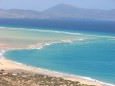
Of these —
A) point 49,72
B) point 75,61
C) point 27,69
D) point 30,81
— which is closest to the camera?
point 30,81

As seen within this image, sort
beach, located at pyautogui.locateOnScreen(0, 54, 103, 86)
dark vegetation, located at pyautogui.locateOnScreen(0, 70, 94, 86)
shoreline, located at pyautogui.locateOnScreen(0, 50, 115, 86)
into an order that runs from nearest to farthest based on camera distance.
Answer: dark vegetation, located at pyautogui.locateOnScreen(0, 70, 94, 86) → shoreline, located at pyautogui.locateOnScreen(0, 50, 115, 86) → beach, located at pyautogui.locateOnScreen(0, 54, 103, 86)

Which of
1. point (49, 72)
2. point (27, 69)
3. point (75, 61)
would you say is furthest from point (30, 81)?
point (75, 61)

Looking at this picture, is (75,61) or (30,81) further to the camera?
(75,61)

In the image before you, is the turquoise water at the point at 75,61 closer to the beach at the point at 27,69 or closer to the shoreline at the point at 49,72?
the shoreline at the point at 49,72

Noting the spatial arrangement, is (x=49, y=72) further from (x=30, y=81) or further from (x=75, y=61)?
(x=75, y=61)

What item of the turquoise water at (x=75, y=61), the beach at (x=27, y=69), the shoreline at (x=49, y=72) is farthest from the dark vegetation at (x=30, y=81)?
the turquoise water at (x=75, y=61)

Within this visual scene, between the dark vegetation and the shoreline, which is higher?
the dark vegetation

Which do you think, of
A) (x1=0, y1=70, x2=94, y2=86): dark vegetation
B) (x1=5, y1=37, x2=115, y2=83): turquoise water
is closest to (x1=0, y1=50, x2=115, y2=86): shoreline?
(x1=5, y1=37, x2=115, y2=83): turquoise water

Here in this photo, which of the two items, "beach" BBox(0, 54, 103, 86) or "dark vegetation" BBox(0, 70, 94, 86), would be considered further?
"beach" BBox(0, 54, 103, 86)

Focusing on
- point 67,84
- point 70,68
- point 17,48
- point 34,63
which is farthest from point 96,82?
point 17,48

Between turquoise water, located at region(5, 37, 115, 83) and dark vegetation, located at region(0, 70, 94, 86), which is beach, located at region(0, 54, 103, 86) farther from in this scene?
dark vegetation, located at region(0, 70, 94, 86)

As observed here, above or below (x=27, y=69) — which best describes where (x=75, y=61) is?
below
